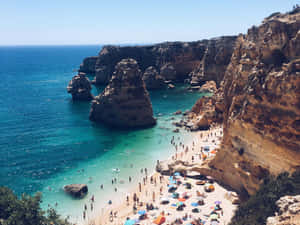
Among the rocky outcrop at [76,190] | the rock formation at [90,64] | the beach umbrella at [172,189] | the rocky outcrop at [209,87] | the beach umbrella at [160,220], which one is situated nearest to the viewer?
the beach umbrella at [160,220]

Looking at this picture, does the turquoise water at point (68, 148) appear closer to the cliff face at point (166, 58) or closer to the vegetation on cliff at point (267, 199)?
the vegetation on cliff at point (267, 199)

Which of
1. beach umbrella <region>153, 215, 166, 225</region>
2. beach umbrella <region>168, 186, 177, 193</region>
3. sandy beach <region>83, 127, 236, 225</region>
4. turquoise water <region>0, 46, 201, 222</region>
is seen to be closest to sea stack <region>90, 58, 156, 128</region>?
turquoise water <region>0, 46, 201, 222</region>

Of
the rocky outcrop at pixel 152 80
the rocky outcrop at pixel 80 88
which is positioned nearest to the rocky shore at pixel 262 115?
the rocky outcrop at pixel 80 88

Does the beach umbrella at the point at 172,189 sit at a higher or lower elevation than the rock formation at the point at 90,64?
lower

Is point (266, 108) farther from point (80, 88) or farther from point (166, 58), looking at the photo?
point (166, 58)

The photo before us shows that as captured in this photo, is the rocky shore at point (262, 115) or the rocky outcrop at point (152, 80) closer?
the rocky shore at point (262, 115)

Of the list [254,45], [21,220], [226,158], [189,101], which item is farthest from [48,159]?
[189,101]

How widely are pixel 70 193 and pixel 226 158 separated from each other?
1966 centimetres

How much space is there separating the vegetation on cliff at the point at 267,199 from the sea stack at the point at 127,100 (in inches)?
1636

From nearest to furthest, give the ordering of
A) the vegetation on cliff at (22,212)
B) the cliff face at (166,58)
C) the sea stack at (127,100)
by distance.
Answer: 1. the vegetation on cliff at (22,212)
2. the sea stack at (127,100)
3. the cliff face at (166,58)

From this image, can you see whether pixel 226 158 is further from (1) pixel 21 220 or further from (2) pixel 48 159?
(2) pixel 48 159

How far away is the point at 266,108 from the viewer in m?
25.0

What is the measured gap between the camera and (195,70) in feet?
380

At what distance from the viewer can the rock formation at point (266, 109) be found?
902 inches
